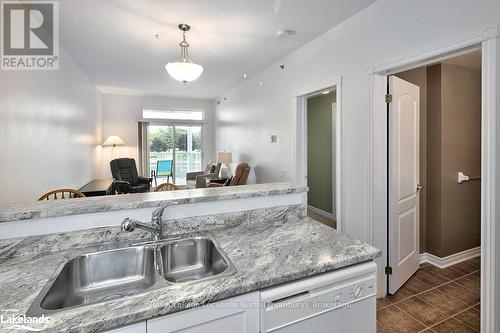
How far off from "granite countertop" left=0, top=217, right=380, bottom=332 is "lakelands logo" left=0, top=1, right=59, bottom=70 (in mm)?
2081

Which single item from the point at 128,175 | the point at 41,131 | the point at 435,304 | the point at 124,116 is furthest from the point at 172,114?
the point at 435,304

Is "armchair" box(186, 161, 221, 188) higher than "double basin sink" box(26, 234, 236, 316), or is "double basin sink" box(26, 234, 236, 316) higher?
"armchair" box(186, 161, 221, 188)

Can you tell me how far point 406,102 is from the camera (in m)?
2.43

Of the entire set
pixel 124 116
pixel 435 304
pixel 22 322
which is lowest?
pixel 435 304

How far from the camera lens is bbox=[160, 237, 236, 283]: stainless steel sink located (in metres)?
1.31

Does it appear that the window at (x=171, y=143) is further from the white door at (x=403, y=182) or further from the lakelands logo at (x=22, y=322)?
the lakelands logo at (x=22, y=322)

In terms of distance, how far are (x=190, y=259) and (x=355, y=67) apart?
228 centimetres

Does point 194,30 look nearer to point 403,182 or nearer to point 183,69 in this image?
point 183,69

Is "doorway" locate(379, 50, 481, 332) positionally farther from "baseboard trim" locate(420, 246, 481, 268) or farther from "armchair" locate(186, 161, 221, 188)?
"armchair" locate(186, 161, 221, 188)

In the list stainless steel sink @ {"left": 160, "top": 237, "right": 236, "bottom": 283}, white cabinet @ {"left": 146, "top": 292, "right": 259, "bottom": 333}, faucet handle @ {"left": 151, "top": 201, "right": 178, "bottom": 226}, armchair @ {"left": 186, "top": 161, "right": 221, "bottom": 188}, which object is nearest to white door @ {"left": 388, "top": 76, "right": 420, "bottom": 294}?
stainless steel sink @ {"left": 160, "top": 237, "right": 236, "bottom": 283}

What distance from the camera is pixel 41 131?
2.80m

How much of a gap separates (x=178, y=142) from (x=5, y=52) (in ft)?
16.6

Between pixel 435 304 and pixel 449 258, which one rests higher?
pixel 449 258

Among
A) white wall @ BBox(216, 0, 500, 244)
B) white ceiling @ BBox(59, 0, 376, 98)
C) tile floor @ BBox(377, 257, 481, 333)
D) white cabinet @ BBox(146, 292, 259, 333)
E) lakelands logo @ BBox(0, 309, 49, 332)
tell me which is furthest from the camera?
white ceiling @ BBox(59, 0, 376, 98)
